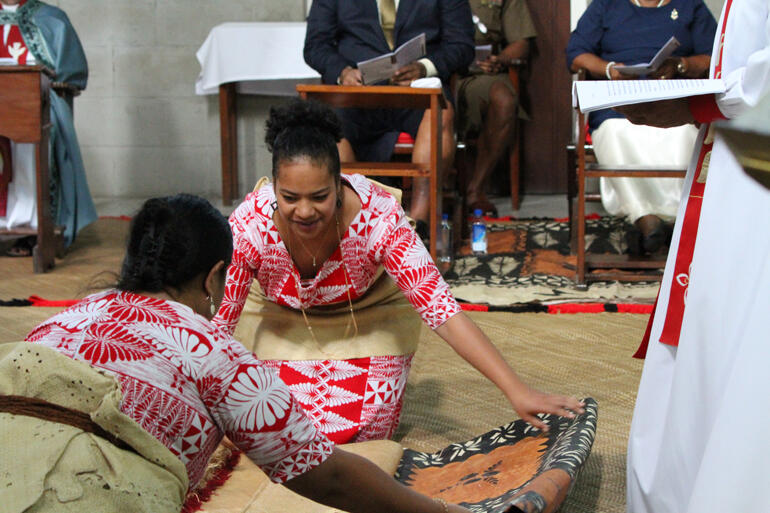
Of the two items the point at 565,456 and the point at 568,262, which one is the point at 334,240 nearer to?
the point at 565,456

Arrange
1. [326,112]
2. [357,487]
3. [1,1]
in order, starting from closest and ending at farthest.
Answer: [357,487] < [326,112] < [1,1]

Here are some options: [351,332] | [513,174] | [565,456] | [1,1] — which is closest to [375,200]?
[351,332]

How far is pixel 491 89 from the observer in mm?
5340

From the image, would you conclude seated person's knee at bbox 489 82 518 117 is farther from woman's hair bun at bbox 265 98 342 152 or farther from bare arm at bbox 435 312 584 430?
bare arm at bbox 435 312 584 430

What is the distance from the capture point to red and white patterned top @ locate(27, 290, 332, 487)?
1121mm

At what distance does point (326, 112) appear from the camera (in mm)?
2086

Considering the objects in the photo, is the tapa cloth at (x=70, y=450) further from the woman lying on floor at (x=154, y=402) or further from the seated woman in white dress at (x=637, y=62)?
the seated woman in white dress at (x=637, y=62)

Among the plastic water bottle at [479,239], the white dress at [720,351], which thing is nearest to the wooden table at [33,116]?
the plastic water bottle at [479,239]

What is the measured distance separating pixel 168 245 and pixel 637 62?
3.53m

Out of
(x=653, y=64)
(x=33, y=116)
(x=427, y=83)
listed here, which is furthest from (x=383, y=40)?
(x=33, y=116)

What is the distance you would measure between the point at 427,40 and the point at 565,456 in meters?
2.92

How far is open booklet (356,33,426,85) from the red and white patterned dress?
1485 mm

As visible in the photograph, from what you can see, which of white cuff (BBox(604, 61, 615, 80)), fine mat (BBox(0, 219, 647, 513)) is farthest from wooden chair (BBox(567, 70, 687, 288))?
fine mat (BBox(0, 219, 647, 513))

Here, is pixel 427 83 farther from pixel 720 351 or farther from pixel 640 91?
pixel 720 351
